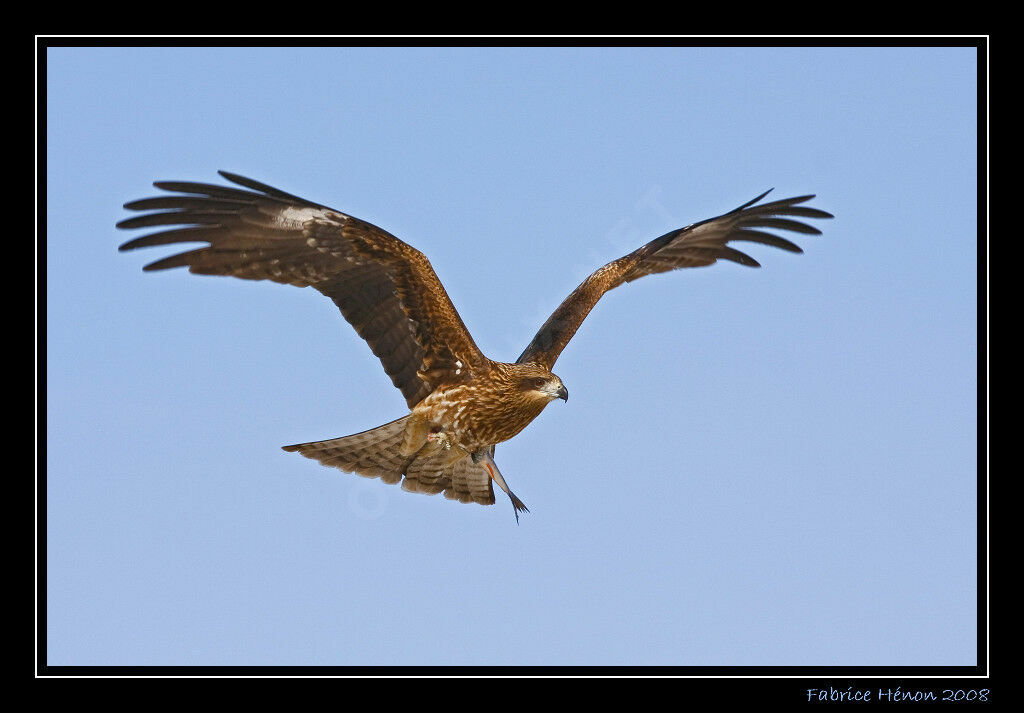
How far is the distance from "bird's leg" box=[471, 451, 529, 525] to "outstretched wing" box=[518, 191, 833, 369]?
2.87ft

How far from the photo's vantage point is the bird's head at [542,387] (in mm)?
8125

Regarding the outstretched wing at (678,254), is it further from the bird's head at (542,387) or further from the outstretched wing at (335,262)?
the outstretched wing at (335,262)

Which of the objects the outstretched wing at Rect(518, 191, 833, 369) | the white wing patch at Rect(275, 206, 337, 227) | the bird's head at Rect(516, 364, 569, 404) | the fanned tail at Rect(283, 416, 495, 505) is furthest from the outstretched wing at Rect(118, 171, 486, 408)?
the outstretched wing at Rect(518, 191, 833, 369)

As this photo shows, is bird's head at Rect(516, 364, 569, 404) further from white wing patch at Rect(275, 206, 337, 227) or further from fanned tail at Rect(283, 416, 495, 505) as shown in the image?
white wing patch at Rect(275, 206, 337, 227)

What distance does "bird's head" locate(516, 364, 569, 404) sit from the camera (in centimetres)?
812

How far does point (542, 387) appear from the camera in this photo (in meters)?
8.13

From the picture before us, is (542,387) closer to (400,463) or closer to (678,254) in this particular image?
(400,463)

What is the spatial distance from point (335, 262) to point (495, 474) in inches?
89.3

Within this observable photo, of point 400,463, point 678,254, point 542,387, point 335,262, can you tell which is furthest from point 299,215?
point 678,254

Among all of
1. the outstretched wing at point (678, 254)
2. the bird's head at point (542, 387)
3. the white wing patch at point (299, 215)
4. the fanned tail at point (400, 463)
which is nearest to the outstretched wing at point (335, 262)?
the white wing patch at point (299, 215)

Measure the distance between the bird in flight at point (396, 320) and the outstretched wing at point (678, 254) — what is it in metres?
0.02

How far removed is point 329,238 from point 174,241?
1.09 metres

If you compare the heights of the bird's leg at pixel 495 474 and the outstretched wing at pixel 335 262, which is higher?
the outstretched wing at pixel 335 262
